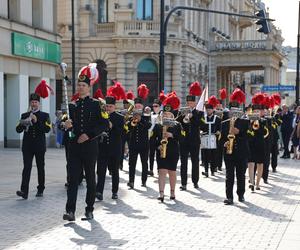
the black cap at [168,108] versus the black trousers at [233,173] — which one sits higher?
the black cap at [168,108]

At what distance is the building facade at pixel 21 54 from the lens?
82.8 ft

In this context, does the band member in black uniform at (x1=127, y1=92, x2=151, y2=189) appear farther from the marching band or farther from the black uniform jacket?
the black uniform jacket

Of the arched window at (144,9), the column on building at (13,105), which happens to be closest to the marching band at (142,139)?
the column on building at (13,105)

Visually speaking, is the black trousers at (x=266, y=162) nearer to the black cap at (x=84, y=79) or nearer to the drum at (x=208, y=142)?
the drum at (x=208, y=142)

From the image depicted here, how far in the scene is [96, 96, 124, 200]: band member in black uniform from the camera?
39.8ft

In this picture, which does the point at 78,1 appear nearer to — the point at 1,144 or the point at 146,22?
the point at 146,22

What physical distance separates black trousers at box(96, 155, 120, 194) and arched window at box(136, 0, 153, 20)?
101 feet

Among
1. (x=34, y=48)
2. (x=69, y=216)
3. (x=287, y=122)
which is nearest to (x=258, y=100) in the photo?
(x=69, y=216)

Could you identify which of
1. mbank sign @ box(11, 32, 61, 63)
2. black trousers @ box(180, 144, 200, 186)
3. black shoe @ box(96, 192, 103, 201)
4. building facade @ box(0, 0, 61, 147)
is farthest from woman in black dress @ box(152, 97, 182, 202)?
mbank sign @ box(11, 32, 61, 63)

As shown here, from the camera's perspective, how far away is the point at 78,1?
42.7 metres

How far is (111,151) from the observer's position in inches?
490

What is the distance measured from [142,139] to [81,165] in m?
4.34

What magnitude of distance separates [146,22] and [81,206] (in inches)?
1199

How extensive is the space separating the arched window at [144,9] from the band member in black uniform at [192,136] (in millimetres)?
28520
